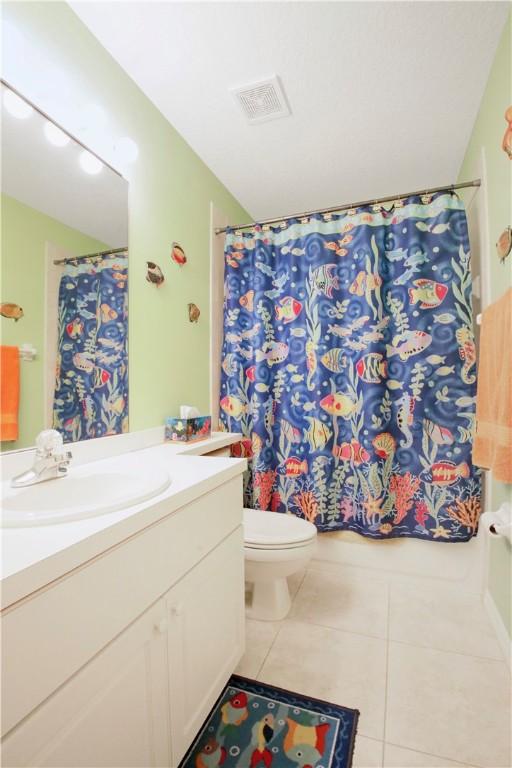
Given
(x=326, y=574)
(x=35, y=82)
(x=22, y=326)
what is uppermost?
(x=35, y=82)

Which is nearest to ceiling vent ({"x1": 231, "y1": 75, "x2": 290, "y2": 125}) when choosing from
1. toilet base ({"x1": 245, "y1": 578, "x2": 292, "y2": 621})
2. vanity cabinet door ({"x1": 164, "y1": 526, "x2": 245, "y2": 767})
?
vanity cabinet door ({"x1": 164, "y1": 526, "x2": 245, "y2": 767})

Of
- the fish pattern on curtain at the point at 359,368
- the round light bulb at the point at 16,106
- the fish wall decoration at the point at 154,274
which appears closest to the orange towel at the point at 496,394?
the fish pattern on curtain at the point at 359,368

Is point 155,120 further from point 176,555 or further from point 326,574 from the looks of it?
point 326,574

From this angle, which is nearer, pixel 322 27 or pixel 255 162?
pixel 322 27

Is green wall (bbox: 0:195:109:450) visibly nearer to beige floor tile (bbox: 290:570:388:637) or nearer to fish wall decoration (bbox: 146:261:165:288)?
fish wall decoration (bbox: 146:261:165:288)

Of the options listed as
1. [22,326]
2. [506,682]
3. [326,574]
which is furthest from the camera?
[326,574]

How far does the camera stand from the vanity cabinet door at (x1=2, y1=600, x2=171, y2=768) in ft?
1.76

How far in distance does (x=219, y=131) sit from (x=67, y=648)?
84.2 inches

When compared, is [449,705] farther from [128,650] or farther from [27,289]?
[27,289]

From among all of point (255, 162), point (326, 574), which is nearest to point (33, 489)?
point (326, 574)

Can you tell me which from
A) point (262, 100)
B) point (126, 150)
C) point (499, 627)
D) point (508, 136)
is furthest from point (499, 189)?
point (499, 627)

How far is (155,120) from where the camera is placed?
1.69 m

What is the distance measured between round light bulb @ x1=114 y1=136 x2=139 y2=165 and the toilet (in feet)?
5.53

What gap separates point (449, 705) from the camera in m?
1.17
